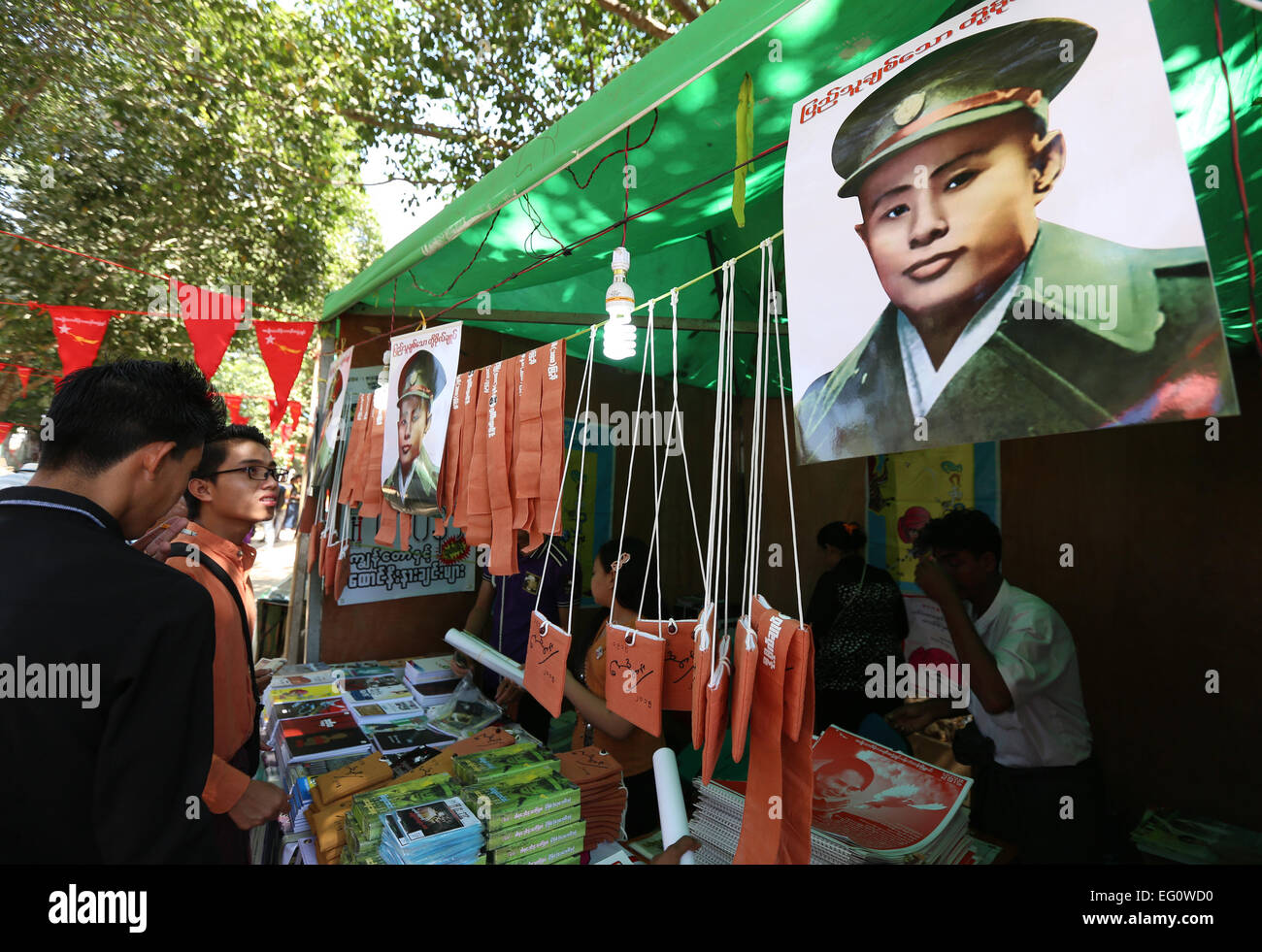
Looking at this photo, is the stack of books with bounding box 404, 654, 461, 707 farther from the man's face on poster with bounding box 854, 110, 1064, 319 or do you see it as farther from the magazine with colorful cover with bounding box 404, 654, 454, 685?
the man's face on poster with bounding box 854, 110, 1064, 319

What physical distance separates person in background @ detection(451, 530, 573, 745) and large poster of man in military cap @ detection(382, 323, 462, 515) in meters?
0.69

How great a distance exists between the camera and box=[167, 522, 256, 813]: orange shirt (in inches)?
67.6

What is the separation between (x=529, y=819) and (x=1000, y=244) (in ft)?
6.01

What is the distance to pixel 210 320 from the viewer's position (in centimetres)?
412

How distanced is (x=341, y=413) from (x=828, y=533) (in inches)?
120

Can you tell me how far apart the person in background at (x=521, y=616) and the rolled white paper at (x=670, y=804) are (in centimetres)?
156

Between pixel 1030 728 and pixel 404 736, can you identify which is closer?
pixel 1030 728

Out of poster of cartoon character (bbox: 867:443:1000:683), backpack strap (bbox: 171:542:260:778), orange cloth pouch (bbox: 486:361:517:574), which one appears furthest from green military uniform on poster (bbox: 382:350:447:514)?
poster of cartoon character (bbox: 867:443:1000:683)

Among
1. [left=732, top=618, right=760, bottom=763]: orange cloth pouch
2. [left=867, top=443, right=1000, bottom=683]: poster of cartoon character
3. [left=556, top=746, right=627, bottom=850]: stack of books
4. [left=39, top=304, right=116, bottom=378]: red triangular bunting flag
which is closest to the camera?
[left=732, top=618, right=760, bottom=763]: orange cloth pouch

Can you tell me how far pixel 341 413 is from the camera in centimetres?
349

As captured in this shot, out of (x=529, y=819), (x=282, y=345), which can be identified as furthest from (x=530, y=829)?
(x=282, y=345)

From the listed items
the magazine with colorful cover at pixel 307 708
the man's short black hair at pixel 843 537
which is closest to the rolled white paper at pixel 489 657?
the magazine with colorful cover at pixel 307 708

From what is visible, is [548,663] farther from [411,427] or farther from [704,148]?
[704,148]

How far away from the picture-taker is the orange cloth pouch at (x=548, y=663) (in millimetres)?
1688
